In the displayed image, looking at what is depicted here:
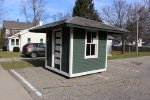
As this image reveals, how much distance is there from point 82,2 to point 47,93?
33601 millimetres

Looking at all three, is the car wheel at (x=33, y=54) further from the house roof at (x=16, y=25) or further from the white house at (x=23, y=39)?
the house roof at (x=16, y=25)

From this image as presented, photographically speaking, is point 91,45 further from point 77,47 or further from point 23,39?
point 23,39

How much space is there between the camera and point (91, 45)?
12500 millimetres

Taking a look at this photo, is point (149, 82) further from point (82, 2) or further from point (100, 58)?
point (82, 2)

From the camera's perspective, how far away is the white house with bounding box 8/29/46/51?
3884cm

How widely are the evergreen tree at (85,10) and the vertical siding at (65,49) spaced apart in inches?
1097

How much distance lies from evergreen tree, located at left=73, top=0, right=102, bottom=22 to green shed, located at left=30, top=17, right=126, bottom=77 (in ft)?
86.9

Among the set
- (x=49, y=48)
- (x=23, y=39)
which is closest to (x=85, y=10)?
(x=23, y=39)

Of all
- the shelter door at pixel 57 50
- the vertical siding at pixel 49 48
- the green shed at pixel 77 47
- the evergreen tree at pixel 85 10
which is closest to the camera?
the green shed at pixel 77 47

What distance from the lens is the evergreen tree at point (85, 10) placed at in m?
39.7

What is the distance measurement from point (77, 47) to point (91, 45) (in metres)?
1.27

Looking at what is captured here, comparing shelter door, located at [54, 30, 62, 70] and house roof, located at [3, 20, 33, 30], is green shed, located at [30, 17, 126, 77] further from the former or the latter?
house roof, located at [3, 20, 33, 30]

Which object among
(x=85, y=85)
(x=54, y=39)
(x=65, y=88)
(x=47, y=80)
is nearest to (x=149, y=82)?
(x=85, y=85)

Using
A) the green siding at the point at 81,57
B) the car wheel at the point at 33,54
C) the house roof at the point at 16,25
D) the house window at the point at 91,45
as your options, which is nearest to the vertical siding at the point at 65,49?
the green siding at the point at 81,57
